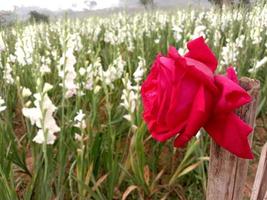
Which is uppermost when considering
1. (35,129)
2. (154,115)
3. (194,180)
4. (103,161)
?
(154,115)

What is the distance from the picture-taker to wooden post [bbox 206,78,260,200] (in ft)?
2.34

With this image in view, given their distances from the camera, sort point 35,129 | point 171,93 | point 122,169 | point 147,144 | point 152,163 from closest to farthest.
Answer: point 171,93 → point 122,169 → point 35,129 → point 152,163 → point 147,144

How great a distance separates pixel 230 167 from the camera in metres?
0.77

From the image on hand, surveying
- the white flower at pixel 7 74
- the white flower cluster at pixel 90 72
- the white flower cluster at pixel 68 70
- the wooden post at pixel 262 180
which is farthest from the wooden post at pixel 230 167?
the white flower at pixel 7 74

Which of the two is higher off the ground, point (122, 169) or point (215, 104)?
point (215, 104)

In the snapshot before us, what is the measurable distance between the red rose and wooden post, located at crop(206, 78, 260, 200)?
0.43 feet

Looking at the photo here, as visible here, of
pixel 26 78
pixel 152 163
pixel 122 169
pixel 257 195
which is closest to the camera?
pixel 257 195

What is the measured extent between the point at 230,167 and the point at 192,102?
260 millimetres

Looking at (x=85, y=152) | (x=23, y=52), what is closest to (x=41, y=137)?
(x=85, y=152)

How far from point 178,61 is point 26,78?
2.11 metres

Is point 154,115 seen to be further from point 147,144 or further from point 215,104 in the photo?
point 147,144

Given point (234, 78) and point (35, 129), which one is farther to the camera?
point (35, 129)

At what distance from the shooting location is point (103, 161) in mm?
1861

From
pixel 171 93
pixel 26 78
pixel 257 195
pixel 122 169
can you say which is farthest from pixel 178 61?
pixel 26 78
